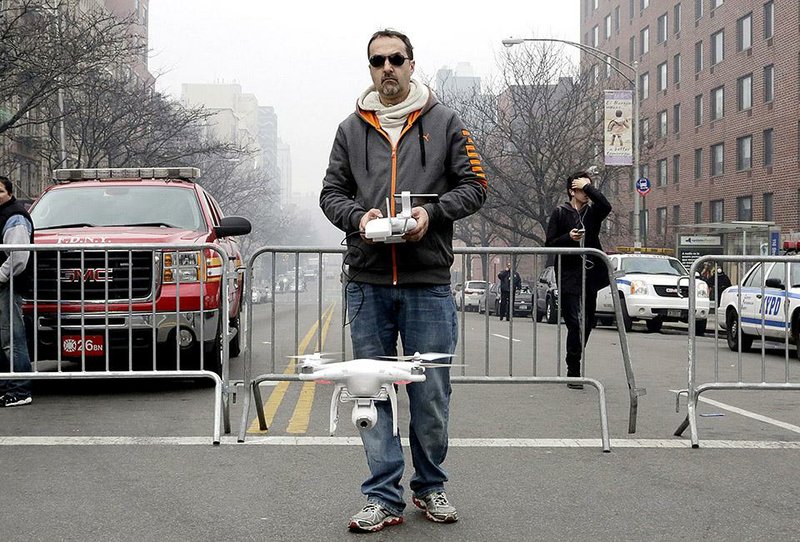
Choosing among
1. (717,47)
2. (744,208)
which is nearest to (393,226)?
(744,208)

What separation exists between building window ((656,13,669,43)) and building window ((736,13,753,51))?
10230mm

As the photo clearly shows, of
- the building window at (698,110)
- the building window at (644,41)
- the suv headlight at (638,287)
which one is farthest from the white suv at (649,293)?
the building window at (644,41)

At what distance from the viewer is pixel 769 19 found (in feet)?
153

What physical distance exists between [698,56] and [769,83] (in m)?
9.08

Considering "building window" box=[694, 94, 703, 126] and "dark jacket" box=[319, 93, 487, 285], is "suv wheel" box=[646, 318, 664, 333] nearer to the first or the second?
"dark jacket" box=[319, 93, 487, 285]

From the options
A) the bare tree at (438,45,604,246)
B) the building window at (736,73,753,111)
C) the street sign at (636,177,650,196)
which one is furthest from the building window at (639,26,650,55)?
the street sign at (636,177,650,196)

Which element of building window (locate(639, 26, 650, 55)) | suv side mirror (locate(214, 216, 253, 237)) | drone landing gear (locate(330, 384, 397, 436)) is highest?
building window (locate(639, 26, 650, 55))

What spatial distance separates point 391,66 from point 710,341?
13745 millimetres

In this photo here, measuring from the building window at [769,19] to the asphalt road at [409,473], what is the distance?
41.1m

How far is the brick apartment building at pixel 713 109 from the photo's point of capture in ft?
148

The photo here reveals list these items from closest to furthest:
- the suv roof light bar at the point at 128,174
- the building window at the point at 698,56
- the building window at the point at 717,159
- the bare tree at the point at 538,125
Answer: the suv roof light bar at the point at 128,174 → the bare tree at the point at 538,125 → the building window at the point at 717,159 → the building window at the point at 698,56

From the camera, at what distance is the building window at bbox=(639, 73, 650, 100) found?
203ft

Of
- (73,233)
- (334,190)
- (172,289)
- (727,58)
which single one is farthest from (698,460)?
(727,58)

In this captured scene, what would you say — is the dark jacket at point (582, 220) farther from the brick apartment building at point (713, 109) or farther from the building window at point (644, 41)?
the building window at point (644, 41)
